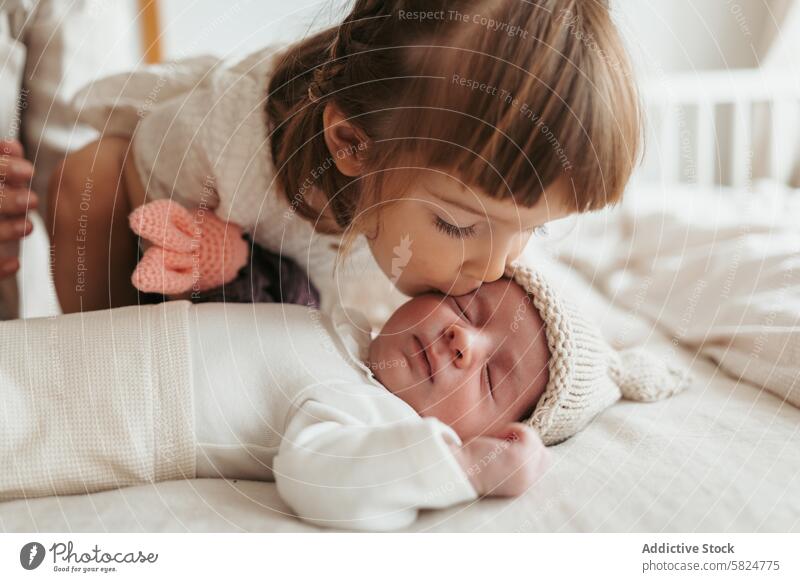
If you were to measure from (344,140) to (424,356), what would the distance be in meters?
0.18

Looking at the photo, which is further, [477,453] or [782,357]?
[782,357]

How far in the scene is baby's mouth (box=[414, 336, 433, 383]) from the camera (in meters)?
0.52

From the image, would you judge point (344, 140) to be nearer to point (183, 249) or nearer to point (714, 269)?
point (183, 249)

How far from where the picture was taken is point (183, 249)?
0.68 meters

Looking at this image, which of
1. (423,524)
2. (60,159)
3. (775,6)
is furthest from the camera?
(775,6)

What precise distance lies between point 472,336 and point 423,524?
149mm

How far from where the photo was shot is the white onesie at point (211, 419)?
0.42m

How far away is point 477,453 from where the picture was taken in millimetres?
442

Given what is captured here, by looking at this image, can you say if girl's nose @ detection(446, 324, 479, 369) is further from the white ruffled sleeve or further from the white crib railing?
the white crib railing

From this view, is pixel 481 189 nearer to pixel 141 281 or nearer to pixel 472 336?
pixel 472 336

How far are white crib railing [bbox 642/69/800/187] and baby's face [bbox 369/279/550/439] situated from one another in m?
0.82

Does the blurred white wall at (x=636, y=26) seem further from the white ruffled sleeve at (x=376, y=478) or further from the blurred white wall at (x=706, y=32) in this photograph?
the white ruffled sleeve at (x=376, y=478)

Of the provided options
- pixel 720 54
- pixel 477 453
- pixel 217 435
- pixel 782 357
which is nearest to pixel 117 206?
pixel 217 435

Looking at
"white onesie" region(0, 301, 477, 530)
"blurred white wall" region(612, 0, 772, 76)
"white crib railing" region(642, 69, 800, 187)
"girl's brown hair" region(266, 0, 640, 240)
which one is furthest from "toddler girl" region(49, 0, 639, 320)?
"white crib railing" region(642, 69, 800, 187)
